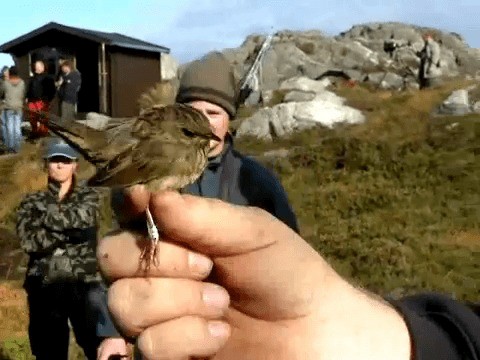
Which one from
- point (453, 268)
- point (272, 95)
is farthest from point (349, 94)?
point (453, 268)

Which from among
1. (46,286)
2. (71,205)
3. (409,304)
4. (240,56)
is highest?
(409,304)

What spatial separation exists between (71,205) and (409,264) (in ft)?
20.0

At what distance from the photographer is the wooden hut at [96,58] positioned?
34.4 metres

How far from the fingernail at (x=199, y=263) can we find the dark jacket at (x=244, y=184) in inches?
109

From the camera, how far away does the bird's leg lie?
2.40 meters

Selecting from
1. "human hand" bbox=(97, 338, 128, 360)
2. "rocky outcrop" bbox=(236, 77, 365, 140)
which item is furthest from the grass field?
"human hand" bbox=(97, 338, 128, 360)

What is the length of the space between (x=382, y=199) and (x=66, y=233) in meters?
9.84

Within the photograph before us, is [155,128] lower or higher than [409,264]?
higher

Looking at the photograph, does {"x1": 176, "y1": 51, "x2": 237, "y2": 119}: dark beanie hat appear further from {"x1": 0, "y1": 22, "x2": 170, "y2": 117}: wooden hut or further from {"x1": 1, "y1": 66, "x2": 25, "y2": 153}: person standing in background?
{"x1": 0, "y1": 22, "x2": 170, "y2": 117}: wooden hut

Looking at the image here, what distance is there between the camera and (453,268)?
40.3 feet

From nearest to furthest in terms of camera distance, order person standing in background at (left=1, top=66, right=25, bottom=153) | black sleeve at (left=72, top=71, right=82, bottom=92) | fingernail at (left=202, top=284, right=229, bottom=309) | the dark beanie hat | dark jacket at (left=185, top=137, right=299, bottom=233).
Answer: fingernail at (left=202, top=284, right=229, bottom=309)
dark jacket at (left=185, top=137, right=299, bottom=233)
the dark beanie hat
person standing in background at (left=1, top=66, right=25, bottom=153)
black sleeve at (left=72, top=71, right=82, bottom=92)

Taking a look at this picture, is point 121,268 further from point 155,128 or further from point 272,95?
point 272,95

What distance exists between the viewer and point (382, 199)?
1650 centimetres

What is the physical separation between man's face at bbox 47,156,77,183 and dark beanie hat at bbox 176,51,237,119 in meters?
2.17
